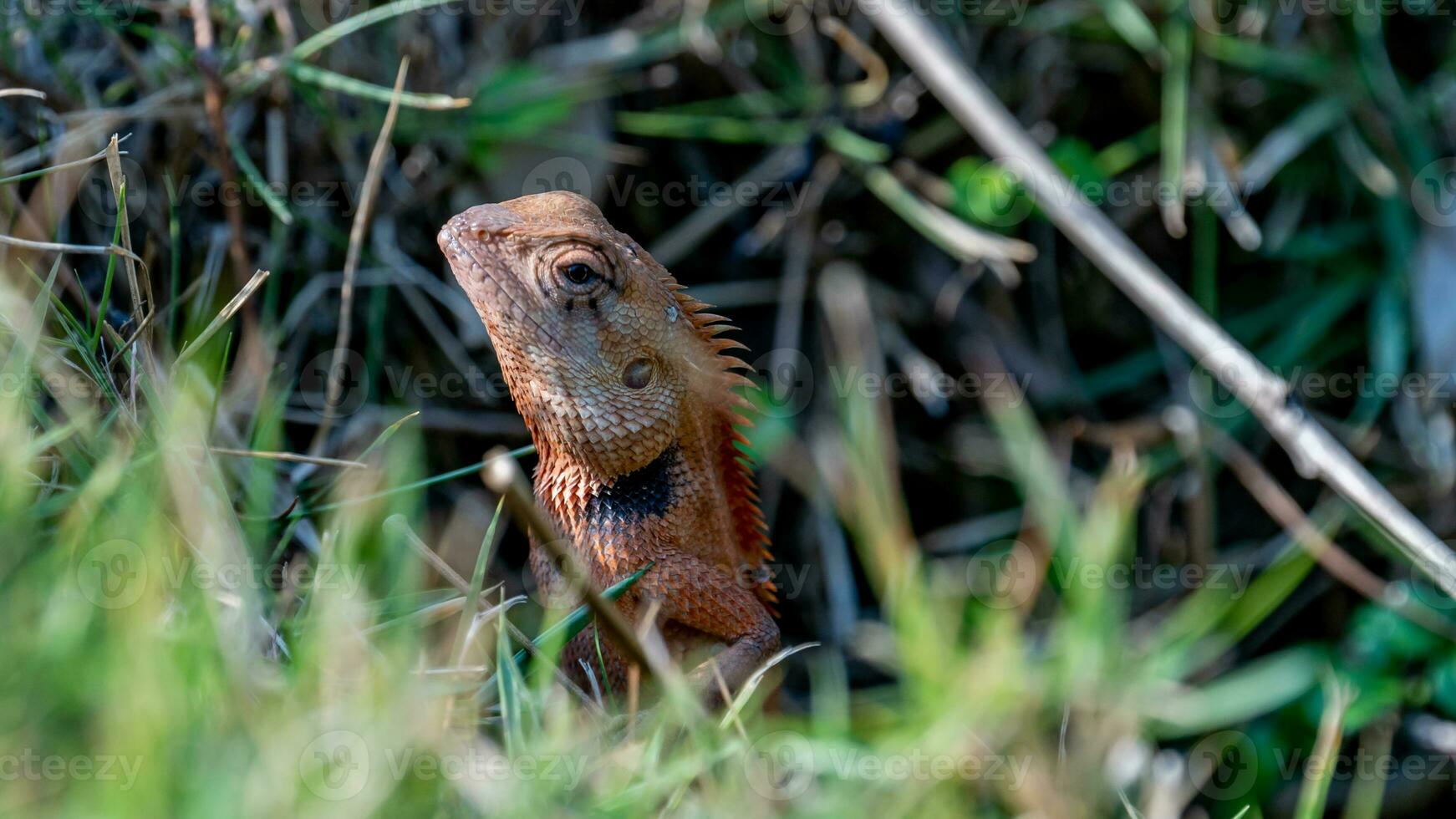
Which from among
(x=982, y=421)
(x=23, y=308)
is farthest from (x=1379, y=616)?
(x=23, y=308)

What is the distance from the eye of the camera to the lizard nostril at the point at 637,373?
8.43 ft

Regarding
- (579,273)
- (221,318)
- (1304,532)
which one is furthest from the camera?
(1304,532)

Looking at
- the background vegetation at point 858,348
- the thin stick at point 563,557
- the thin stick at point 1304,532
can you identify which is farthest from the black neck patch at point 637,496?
the thin stick at point 1304,532

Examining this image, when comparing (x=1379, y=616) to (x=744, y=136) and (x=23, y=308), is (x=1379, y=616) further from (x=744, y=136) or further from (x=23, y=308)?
(x=23, y=308)

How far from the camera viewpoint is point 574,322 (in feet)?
8.25

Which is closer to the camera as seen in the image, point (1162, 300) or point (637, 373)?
point (637, 373)

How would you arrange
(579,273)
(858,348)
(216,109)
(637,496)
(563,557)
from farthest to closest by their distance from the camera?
1. (858,348)
2. (216,109)
3. (637,496)
4. (579,273)
5. (563,557)

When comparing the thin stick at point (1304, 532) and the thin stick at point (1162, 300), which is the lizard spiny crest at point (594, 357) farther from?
the thin stick at point (1304, 532)

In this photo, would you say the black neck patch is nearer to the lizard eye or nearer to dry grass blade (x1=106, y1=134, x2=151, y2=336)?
the lizard eye

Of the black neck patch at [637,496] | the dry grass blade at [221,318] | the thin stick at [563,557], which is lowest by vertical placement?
the black neck patch at [637,496]

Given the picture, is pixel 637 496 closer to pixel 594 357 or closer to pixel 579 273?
pixel 594 357

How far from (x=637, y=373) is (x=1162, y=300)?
2068 mm

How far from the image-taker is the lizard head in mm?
2488

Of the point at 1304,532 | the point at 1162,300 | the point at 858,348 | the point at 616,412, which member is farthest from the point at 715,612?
the point at 1304,532
